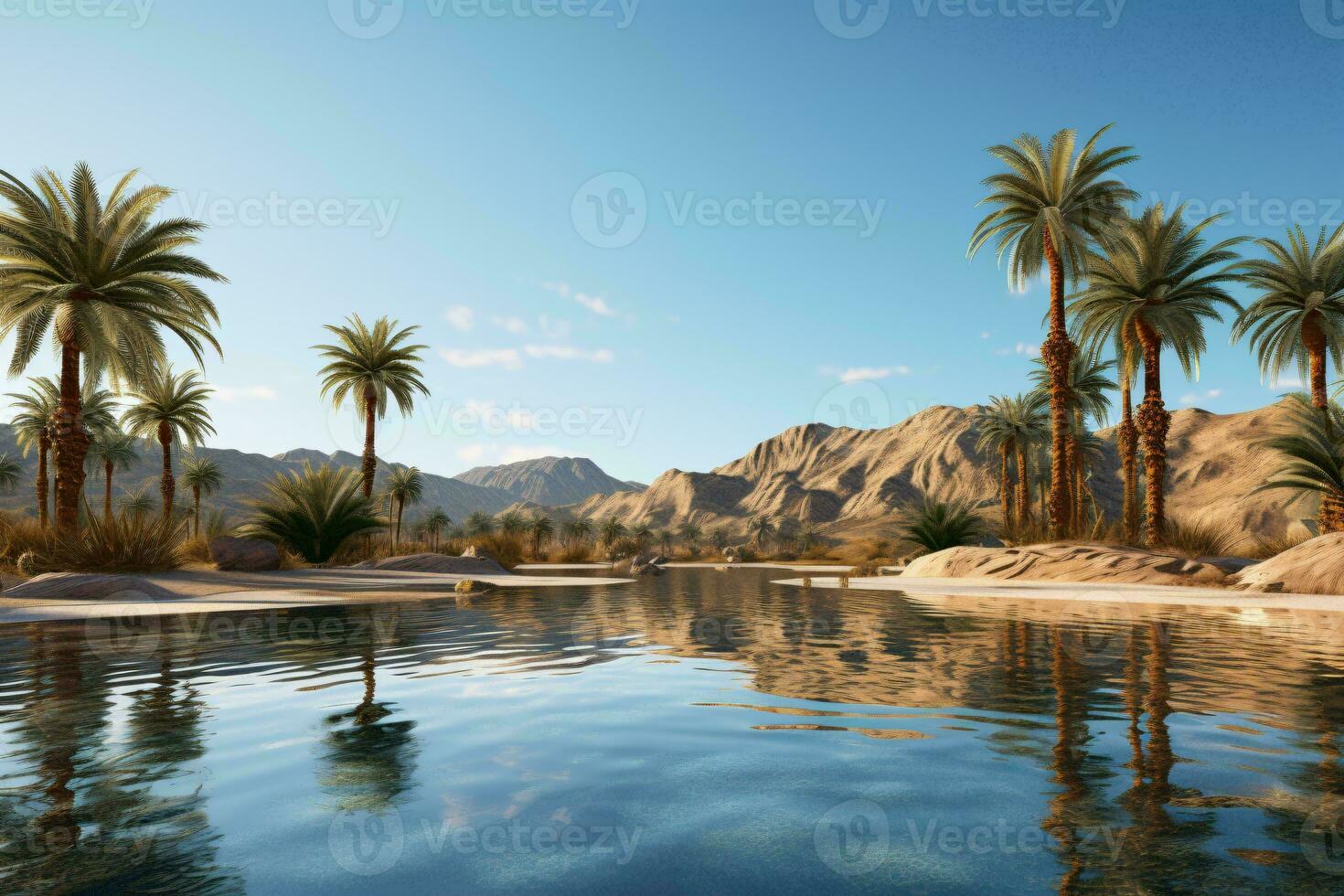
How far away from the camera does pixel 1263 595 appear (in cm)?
1470

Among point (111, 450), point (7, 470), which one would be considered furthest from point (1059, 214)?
point (7, 470)

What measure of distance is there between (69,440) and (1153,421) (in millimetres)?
33783

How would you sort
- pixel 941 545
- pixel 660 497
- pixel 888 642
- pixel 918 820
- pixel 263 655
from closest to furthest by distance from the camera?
1. pixel 918 820
2. pixel 263 655
3. pixel 888 642
4. pixel 941 545
5. pixel 660 497

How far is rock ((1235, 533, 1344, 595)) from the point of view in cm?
1502

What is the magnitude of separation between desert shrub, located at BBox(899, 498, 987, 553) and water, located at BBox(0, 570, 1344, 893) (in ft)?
68.9

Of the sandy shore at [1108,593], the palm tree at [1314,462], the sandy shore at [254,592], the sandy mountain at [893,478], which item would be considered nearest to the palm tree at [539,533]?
the sandy shore at [254,592]

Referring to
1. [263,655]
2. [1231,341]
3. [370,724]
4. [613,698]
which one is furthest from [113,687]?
[1231,341]

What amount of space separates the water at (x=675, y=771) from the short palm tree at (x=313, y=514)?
1708 centimetres

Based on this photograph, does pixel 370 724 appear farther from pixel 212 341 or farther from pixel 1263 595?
pixel 212 341

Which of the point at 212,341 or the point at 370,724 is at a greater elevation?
the point at 212,341

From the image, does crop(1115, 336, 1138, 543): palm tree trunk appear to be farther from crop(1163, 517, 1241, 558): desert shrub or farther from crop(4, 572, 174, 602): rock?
crop(4, 572, 174, 602): rock

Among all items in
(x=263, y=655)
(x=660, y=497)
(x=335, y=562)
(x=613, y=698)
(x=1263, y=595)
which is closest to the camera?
(x=613, y=698)

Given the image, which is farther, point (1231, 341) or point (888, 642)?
point (1231, 341)

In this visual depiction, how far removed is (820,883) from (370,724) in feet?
10.6
